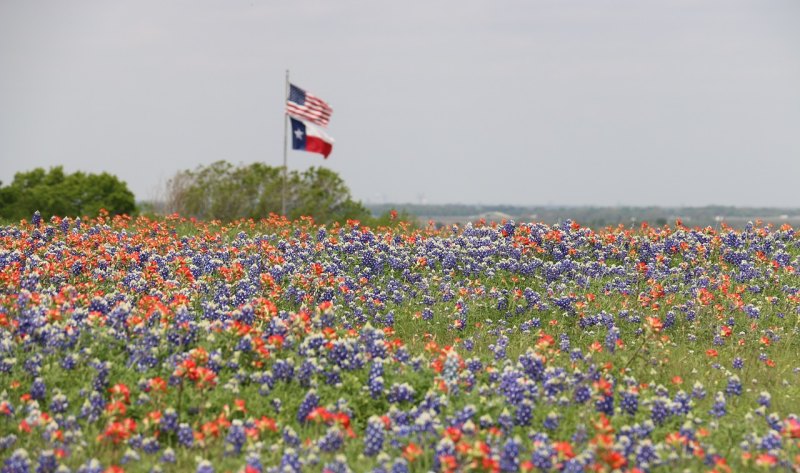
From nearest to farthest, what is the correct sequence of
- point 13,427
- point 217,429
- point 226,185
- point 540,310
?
1. point 217,429
2. point 13,427
3. point 540,310
4. point 226,185

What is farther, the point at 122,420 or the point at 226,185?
the point at 226,185

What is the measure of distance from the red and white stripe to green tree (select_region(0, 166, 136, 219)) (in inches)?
987

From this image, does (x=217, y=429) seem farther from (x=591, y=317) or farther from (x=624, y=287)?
(x=624, y=287)

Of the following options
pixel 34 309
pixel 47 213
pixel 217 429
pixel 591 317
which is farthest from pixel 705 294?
pixel 47 213

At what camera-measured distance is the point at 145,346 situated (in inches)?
320

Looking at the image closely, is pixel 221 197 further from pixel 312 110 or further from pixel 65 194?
pixel 312 110

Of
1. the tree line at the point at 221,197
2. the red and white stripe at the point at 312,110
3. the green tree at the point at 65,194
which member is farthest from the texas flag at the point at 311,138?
the green tree at the point at 65,194

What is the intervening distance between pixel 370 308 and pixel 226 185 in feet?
128

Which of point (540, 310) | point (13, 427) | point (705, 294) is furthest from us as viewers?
point (540, 310)

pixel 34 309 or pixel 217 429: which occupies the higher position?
pixel 34 309

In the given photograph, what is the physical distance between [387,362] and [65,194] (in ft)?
170

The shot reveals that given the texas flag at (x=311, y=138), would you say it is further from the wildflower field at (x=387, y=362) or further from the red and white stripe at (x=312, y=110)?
the wildflower field at (x=387, y=362)

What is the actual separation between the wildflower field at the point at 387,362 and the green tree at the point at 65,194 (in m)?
42.7

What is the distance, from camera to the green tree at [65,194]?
176ft
